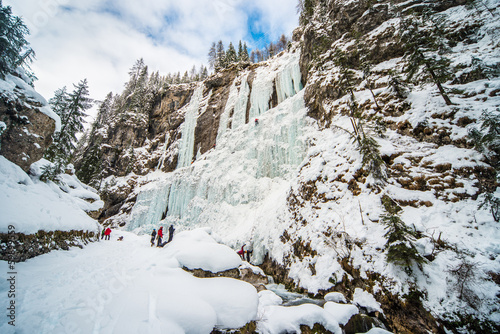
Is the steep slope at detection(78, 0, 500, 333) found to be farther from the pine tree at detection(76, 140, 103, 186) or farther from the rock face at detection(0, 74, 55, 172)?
the pine tree at detection(76, 140, 103, 186)

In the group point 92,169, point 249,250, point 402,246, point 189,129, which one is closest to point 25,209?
point 249,250

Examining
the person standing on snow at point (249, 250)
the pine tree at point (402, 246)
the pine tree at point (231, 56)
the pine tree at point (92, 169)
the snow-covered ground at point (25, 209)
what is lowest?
the person standing on snow at point (249, 250)

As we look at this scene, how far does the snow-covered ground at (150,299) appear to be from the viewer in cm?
289

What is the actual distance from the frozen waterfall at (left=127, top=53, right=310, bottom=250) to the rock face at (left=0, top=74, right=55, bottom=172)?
13417 mm

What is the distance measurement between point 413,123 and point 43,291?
14.0 meters

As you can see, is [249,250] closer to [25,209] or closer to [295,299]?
[295,299]

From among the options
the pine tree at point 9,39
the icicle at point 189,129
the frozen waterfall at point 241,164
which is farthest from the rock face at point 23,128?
the icicle at point 189,129

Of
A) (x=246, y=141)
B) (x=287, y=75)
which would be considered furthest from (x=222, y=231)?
(x=287, y=75)

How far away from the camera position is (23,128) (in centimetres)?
1000

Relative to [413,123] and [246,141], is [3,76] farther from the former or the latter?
[413,123]

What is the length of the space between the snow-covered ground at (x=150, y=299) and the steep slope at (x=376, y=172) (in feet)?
8.16

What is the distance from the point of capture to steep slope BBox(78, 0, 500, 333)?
5.50 metres

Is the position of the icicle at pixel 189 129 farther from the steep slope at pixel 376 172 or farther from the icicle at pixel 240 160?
the steep slope at pixel 376 172

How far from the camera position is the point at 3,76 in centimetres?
976
